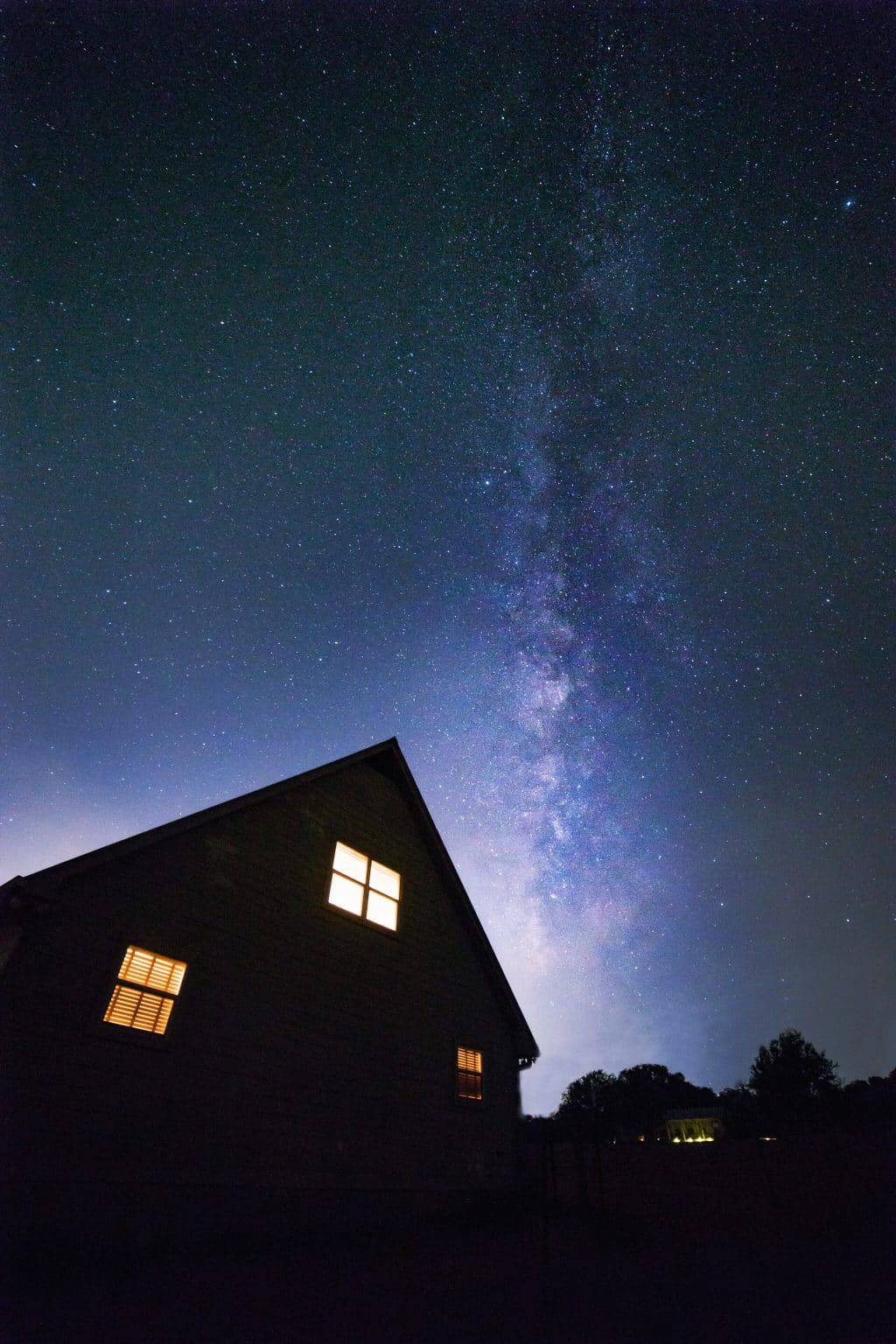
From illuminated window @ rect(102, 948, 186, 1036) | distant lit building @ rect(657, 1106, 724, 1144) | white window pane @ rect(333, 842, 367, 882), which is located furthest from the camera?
distant lit building @ rect(657, 1106, 724, 1144)

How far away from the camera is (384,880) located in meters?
13.4

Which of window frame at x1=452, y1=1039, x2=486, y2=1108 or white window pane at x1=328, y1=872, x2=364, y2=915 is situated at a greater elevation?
white window pane at x1=328, y1=872, x2=364, y2=915

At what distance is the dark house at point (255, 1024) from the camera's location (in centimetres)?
761

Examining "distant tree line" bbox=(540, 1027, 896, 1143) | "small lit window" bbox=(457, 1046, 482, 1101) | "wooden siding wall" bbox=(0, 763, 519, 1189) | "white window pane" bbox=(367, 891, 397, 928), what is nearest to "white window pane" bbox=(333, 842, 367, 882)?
"wooden siding wall" bbox=(0, 763, 519, 1189)

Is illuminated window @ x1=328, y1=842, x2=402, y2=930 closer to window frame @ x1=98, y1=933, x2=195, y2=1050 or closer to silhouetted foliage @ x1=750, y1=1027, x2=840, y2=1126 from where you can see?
window frame @ x1=98, y1=933, x2=195, y2=1050

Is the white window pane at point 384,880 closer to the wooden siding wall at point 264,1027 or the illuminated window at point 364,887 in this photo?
the illuminated window at point 364,887

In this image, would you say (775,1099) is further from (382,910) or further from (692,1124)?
(382,910)

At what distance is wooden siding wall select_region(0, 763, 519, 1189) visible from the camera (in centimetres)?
768

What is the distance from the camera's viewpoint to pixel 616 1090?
101125 mm

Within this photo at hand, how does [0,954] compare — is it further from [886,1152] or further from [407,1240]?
[886,1152]

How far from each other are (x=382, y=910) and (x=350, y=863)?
4.17 ft

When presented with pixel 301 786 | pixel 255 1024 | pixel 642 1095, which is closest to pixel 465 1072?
pixel 255 1024

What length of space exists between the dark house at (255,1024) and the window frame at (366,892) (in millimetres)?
54

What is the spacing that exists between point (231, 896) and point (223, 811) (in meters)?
1.47
